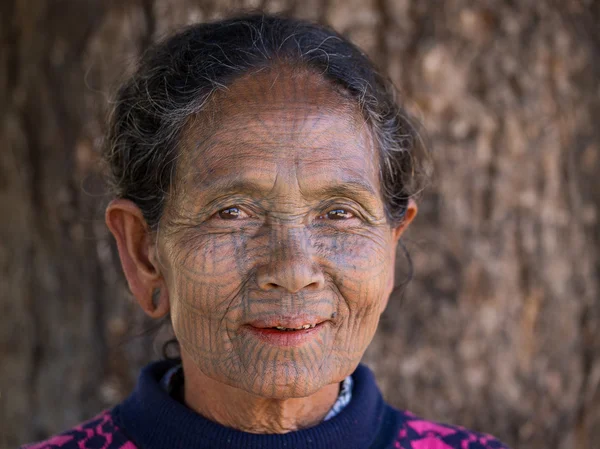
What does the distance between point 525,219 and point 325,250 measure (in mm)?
1444

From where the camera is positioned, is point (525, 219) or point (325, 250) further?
point (525, 219)

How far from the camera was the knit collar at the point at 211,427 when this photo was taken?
2.17 meters

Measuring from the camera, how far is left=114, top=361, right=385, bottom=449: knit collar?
2174mm

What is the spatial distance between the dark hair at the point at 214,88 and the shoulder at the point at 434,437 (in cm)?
66

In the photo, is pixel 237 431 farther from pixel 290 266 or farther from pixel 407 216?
pixel 407 216

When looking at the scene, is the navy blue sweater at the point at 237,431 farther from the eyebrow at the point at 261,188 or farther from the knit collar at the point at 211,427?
the eyebrow at the point at 261,188

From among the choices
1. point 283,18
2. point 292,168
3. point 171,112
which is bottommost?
point 292,168

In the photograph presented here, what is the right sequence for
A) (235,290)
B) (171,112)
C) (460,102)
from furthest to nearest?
(460,102), (171,112), (235,290)

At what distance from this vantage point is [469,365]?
325cm

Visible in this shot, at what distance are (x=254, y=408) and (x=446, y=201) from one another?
4.43 ft

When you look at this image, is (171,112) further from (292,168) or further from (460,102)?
(460,102)

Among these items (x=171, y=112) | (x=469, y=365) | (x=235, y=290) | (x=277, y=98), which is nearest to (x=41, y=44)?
(x=171, y=112)

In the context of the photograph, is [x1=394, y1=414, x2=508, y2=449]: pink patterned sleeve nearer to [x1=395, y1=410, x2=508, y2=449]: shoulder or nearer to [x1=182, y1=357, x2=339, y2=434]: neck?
[x1=395, y1=410, x2=508, y2=449]: shoulder

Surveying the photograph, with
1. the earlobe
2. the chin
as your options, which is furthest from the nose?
the earlobe
